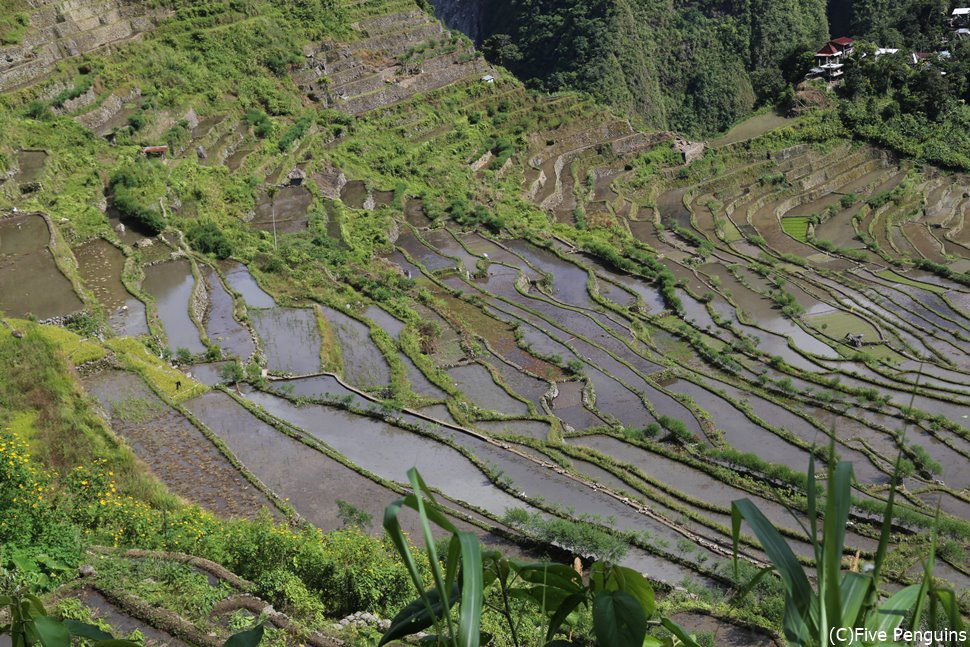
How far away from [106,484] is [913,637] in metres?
9.22

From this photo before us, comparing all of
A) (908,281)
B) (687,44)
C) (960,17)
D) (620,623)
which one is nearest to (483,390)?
(620,623)

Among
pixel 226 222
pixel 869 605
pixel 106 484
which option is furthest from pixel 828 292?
pixel 869 605

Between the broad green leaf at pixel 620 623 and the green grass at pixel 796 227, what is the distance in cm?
3274

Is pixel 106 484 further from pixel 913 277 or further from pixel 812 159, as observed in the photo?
pixel 812 159

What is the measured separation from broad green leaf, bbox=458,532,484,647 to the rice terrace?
0.01 metres

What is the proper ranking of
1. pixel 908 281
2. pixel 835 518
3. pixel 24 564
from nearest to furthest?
1. pixel 835 518
2. pixel 24 564
3. pixel 908 281

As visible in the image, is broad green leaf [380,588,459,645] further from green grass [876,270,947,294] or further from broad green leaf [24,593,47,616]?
green grass [876,270,947,294]

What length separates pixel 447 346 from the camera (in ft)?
66.9

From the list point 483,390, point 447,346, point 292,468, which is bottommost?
point 483,390

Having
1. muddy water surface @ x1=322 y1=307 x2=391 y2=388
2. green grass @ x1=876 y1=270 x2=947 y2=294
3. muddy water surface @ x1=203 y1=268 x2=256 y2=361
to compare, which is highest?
muddy water surface @ x1=203 y1=268 x2=256 y2=361

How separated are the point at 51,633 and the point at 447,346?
59.5 feet

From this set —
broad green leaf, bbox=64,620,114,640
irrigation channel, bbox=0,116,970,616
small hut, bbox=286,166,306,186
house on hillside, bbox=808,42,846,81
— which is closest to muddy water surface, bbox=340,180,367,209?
irrigation channel, bbox=0,116,970,616

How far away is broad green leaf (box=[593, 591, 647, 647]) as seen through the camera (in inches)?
90.0

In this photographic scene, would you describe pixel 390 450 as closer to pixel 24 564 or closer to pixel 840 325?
pixel 24 564
